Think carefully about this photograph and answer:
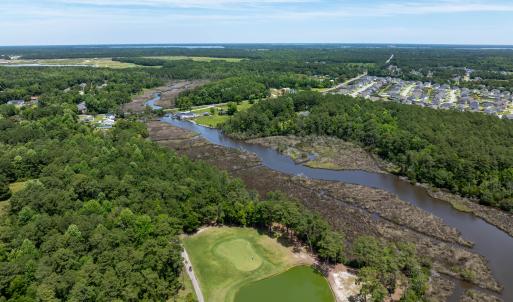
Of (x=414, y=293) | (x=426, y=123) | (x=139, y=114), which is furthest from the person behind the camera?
(x=139, y=114)

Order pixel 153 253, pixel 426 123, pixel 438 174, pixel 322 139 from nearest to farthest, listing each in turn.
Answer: pixel 153 253
pixel 438 174
pixel 426 123
pixel 322 139

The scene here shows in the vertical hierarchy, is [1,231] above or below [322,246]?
above

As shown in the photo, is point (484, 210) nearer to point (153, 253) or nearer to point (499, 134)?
point (499, 134)

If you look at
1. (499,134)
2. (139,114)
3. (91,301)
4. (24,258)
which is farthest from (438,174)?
(139,114)

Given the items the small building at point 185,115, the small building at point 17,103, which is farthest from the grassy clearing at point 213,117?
the small building at point 17,103

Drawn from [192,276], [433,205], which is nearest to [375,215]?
[433,205]

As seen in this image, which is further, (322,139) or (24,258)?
(322,139)

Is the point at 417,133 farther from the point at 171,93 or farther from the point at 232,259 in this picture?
the point at 171,93
